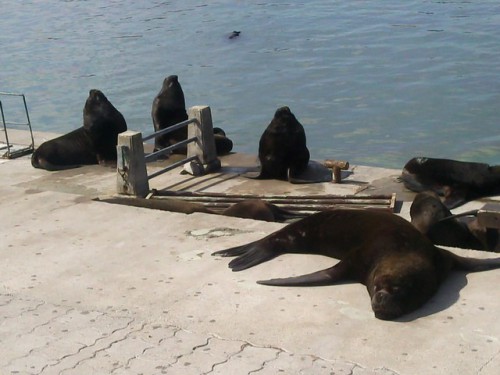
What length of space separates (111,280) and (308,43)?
21147 mm

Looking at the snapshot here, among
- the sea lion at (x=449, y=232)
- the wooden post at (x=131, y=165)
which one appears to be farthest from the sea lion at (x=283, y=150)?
the sea lion at (x=449, y=232)

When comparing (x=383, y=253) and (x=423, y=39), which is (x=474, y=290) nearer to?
(x=383, y=253)

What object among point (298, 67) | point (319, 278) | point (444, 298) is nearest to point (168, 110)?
point (319, 278)

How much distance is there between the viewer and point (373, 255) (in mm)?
6234

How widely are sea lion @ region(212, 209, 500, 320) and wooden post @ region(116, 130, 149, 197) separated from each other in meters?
2.65

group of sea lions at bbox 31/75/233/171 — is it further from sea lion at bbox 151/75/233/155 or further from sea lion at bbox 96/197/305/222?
sea lion at bbox 96/197/305/222

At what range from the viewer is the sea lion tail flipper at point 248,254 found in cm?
678

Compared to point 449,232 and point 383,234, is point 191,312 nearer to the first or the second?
point 383,234

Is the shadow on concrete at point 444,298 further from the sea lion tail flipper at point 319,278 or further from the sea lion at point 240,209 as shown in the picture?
the sea lion at point 240,209

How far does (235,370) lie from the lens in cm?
514

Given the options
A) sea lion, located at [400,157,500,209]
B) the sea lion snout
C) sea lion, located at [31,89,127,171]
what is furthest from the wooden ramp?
the sea lion snout

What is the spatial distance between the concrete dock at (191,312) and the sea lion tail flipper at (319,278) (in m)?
0.05

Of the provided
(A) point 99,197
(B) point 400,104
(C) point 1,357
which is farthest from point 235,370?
(B) point 400,104

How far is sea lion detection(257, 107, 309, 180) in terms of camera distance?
10.8m
